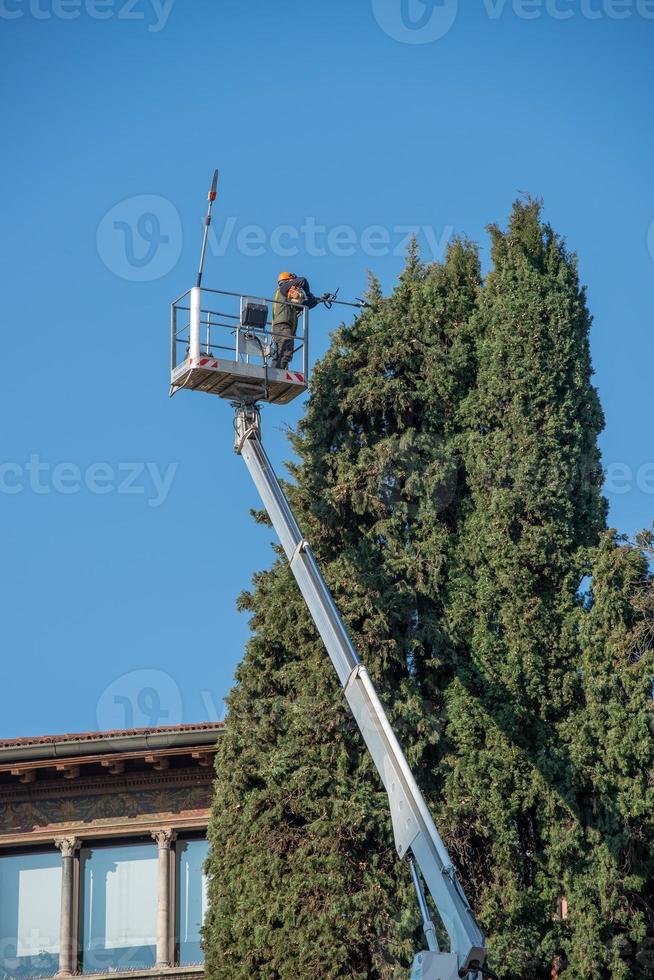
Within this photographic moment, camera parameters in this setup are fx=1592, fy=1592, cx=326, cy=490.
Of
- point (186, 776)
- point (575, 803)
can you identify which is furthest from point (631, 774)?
point (186, 776)

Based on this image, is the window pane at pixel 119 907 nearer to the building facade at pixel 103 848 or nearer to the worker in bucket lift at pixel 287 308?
the building facade at pixel 103 848

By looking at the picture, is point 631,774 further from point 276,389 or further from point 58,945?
point 58,945

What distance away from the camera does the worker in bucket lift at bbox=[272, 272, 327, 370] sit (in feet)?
68.1

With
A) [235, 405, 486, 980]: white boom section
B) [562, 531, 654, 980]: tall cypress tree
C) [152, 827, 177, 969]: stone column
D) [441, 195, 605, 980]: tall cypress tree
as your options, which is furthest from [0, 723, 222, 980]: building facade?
[562, 531, 654, 980]: tall cypress tree

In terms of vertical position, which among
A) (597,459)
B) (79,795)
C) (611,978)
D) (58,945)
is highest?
(597,459)

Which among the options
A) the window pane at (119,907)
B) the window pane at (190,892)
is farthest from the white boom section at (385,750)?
the window pane at (119,907)

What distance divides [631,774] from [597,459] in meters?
4.72

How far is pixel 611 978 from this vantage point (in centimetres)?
1958

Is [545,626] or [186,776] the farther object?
[186,776]

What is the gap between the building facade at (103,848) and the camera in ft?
81.8

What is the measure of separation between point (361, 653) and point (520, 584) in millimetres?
2352

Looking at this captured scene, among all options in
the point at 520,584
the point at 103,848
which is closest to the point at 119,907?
the point at 103,848

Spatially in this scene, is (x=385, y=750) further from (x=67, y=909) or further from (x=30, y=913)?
(x=30, y=913)

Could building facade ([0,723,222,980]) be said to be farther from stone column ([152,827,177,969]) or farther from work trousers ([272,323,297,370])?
work trousers ([272,323,297,370])
